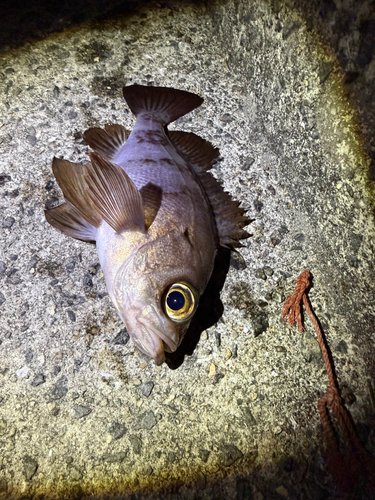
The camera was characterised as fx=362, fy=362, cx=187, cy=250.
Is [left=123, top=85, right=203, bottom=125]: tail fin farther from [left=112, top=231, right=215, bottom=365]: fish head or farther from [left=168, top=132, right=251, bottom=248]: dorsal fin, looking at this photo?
[left=112, top=231, right=215, bottom=365]: fish head

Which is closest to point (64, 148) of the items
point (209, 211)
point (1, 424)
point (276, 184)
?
point (209, 211)

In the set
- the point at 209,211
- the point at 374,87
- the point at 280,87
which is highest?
the point at 374,87

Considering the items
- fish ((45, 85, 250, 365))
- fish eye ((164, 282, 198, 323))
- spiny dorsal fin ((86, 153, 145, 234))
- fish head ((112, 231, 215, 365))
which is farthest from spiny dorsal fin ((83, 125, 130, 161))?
fish eye ((164, 282, 198, 323))

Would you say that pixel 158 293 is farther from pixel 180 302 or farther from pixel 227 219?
pixel 227 219

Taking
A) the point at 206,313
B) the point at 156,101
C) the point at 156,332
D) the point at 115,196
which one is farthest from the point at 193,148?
the point at 156,332

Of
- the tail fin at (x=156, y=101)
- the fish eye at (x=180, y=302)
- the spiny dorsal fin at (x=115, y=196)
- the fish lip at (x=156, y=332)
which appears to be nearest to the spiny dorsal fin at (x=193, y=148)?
the tail fin at (x=156, y=101)

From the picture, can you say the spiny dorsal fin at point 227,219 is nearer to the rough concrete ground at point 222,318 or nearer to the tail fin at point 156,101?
the rough concrete ground at point 222,318

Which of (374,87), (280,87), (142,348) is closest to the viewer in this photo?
(142,348)

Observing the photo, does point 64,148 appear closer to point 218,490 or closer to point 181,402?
point 181,402
